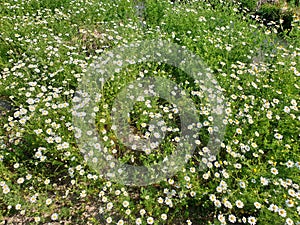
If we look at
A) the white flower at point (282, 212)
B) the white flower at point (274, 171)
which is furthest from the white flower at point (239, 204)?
the white flower at point (274, 171)

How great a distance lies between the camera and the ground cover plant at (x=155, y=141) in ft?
8.89

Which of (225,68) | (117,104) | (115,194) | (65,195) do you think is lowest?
(65,195)

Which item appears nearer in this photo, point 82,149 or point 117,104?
point 82,149

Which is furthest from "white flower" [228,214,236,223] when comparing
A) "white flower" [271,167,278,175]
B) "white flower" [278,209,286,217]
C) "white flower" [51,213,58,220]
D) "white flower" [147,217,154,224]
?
"white flower" [51,213,58,220]

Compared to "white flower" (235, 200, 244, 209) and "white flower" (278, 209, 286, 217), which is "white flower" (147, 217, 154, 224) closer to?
"white flower" (235, 200, 244, 209)

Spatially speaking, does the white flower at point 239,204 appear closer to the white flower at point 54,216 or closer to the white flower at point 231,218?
the white flower at point 231,218

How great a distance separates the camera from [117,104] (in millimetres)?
3598

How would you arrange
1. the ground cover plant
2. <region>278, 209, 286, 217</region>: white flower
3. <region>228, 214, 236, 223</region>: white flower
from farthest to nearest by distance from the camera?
the ground cover plant
<region>228, 214, 236, 223</region>: white flower
<region>278, 209, 286, 217</region>: white flower

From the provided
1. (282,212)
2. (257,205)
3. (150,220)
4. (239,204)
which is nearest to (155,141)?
(150,220)

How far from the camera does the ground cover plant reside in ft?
8.89

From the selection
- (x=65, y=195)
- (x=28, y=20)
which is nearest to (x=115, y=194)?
(x=65, y=195)

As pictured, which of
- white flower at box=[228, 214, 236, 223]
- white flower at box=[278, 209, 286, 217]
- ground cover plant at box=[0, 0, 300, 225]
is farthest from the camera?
ground cover plant at box=[0, 0, 300, 225]

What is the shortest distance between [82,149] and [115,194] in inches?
24.1

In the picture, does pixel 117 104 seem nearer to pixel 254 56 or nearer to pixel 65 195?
pixel 65 195
